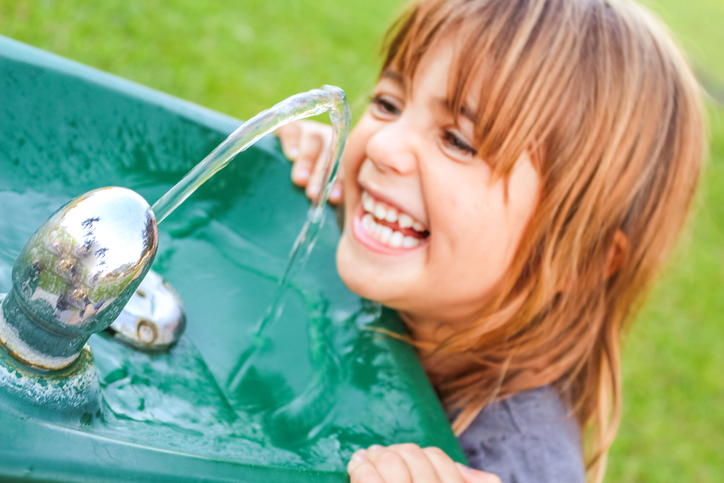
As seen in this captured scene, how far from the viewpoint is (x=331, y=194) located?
4.04 ft

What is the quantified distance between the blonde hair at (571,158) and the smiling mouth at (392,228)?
15cm

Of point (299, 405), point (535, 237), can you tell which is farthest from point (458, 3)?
point (299, 405)

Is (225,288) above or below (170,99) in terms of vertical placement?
below

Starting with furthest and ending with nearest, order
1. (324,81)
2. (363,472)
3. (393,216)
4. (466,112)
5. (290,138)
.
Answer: (324,81) < (290,138) < (393,216) < (466,112) < (363,472)

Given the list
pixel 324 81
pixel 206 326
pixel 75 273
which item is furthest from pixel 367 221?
pixel 324 81

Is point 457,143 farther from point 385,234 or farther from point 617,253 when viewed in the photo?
point 617,253

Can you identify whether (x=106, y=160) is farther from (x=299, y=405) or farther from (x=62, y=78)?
(x=299, y=405)

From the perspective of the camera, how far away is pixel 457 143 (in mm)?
964

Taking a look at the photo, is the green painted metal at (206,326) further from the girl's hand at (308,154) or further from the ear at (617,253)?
the ear at (617,253)

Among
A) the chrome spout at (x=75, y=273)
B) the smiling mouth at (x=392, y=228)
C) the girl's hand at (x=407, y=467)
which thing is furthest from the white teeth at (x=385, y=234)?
the chrome spout at (x=75, y=273)

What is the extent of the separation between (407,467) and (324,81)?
2336 mm

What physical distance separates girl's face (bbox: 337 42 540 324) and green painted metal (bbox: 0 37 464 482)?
89mm

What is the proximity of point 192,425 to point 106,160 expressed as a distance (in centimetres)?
49

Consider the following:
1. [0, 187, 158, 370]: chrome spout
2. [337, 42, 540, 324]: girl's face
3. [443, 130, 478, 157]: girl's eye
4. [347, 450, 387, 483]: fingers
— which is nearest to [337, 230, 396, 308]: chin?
[337, 42, 540, 324]: girl's face
